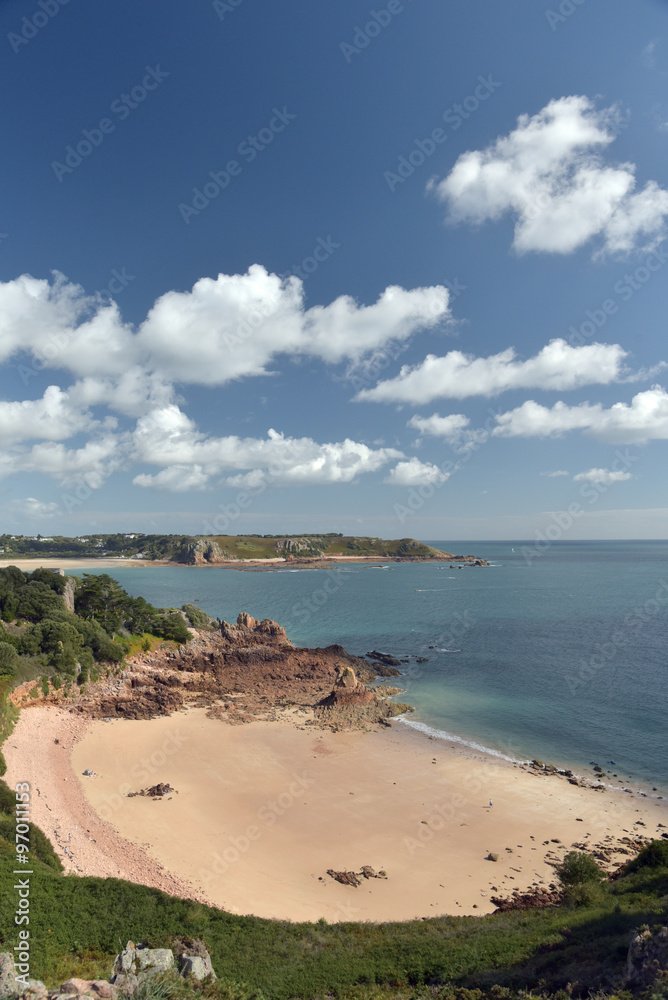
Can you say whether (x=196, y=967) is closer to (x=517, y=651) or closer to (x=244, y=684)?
(x=244, y=684)

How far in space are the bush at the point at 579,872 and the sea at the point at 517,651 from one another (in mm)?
12014

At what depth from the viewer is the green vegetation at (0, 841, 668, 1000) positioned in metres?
10.4


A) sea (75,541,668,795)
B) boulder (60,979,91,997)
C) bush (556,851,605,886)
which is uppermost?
boulder (60,979,91,997)

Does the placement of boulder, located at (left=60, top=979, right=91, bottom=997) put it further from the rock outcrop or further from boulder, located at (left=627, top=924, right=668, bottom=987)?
the rock outcrop

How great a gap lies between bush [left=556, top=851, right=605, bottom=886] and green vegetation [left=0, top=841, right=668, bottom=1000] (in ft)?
4.41

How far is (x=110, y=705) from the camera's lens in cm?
3453

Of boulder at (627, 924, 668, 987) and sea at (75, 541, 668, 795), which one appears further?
sea at (75, 541, 668, 795)

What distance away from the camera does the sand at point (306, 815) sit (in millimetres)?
16969

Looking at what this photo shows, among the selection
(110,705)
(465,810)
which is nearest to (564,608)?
(465,810)

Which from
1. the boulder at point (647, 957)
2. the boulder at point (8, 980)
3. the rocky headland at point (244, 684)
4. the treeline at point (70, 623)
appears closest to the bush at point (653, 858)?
the boulder at point (647, 957)

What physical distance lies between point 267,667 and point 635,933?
3904 cm

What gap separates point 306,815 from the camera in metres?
22.0

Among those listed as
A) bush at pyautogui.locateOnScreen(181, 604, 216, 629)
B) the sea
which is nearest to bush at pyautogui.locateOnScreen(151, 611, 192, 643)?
bush at pyautogui.locateOnScreen(181, 604, 216, 629)

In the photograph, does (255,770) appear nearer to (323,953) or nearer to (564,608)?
(323,953)
